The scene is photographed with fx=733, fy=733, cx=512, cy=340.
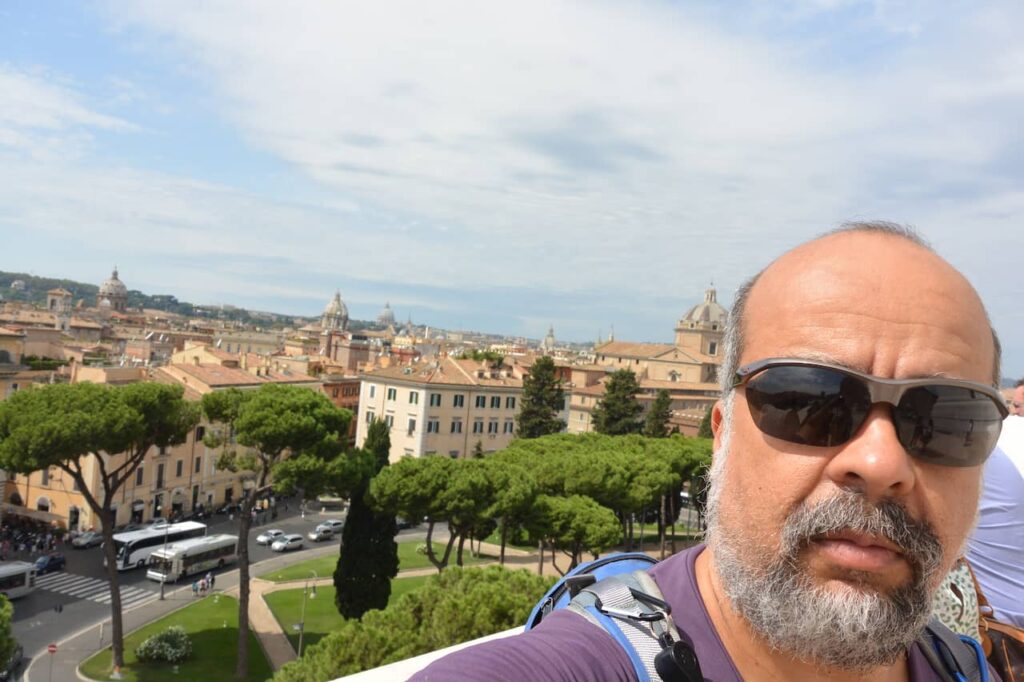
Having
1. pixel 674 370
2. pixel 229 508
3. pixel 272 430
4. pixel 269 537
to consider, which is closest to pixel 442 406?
pixel 229 508

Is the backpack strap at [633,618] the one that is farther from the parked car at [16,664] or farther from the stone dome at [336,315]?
the stone dome at [336,315]

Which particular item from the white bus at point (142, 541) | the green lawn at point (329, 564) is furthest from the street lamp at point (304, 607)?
the white bus at point (142, 541)

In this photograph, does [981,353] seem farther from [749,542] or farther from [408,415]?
[408,415]

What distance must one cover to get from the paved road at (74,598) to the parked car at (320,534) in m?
1.33

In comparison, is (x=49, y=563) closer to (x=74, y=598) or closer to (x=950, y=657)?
(x=74, y=598)

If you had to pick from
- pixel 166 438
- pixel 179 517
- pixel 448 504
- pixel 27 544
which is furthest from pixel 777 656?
pixel 179 517

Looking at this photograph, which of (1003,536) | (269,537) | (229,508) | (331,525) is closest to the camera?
(1003,536)

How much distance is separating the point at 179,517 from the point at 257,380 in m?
10.4

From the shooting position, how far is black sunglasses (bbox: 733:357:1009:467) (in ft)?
4.40

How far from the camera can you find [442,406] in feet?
148

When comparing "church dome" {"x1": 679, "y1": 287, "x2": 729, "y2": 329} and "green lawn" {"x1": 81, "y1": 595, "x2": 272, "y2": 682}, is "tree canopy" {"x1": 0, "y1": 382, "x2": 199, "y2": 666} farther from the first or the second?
"church dome" {"x1": 679, "y1": 287, "x2": 729, "y2": 329}

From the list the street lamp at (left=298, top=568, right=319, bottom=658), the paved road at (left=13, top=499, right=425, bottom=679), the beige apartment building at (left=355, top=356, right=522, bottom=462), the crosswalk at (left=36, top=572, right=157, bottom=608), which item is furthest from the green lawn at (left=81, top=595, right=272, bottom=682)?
the beige apartment building at (left=355, top=356, right=522, bottom=462)

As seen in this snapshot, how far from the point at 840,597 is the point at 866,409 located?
0.34 metres

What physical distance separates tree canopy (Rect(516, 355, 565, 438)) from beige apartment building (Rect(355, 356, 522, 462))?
3.73 meters
